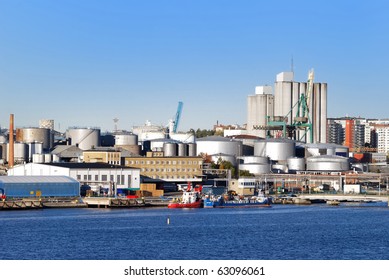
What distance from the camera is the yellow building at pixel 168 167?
92.4m

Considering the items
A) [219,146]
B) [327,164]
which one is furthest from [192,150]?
[327,164]

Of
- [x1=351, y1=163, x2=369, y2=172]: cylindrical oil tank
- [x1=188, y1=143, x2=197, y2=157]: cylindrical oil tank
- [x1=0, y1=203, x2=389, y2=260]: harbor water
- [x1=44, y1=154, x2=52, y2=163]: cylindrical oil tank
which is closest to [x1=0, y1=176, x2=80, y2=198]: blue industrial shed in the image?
[x1=0, y1=203, x2=389, y2=260]: harbor water

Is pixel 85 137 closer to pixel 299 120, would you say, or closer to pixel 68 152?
pixel 68 152

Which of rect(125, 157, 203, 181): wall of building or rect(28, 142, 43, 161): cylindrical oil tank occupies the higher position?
rect(28, 142, 43, 161): cylindrical oil tank

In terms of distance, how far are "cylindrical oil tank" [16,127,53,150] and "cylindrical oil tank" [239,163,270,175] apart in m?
25.6

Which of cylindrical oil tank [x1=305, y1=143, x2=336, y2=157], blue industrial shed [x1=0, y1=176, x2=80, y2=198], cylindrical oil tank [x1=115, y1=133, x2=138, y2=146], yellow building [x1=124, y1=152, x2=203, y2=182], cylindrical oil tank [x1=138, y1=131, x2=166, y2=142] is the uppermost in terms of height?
cylindrical oil tank [x1=138, y1=131, x2=166, y2=142]

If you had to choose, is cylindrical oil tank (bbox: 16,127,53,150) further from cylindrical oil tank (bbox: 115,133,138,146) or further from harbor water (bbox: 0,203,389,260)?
harbor water (bbox: 0,203,389,260)

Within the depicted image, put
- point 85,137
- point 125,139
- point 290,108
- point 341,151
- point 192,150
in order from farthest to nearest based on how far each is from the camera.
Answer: point 290,108
point 341,151
point 125,139
point 85,137
point 192,150

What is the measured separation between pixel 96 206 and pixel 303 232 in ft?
84.0

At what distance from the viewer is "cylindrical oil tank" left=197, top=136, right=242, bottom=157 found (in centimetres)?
11850

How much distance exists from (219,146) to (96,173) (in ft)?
128

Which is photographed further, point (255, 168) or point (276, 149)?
point (276, 149)

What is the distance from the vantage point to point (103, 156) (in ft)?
314

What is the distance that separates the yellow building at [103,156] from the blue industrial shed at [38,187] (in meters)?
18.4
